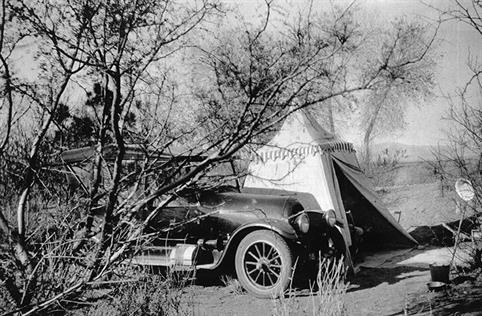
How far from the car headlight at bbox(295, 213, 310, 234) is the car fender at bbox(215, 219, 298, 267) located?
115mm

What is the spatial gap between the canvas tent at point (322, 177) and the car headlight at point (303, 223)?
1.45m

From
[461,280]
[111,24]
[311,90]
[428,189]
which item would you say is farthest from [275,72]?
[428,189]

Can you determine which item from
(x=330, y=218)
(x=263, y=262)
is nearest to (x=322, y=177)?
(x=330, y=218)

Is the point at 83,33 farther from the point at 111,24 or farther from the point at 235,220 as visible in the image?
the point at 235,220

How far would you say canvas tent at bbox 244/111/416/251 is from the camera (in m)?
7.21

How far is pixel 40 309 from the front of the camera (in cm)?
218

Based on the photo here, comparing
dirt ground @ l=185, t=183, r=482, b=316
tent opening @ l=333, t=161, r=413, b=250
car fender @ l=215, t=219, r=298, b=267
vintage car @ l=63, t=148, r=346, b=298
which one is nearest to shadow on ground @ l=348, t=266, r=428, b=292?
dirt ground @ l=185, t=183, r=482, b=316

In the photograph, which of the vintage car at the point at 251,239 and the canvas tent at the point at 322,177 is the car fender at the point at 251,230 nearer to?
→ the vintage car at the point at 251,239

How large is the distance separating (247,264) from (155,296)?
6.24 ft

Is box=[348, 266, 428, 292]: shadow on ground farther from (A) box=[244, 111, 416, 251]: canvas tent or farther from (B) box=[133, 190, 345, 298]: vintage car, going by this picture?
(A) box=[244, 111, 416, 251]: canvas tent

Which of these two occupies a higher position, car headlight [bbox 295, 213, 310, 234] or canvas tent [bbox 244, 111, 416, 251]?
canvas tent [bbox 244, 111, 416, 251]

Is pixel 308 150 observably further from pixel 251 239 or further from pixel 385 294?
pixel 385 294

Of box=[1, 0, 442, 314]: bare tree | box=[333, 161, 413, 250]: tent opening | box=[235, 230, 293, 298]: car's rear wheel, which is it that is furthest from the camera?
box=[333, 161, 413, 250]: tent opening

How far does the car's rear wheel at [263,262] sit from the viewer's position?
4836 millimetres
